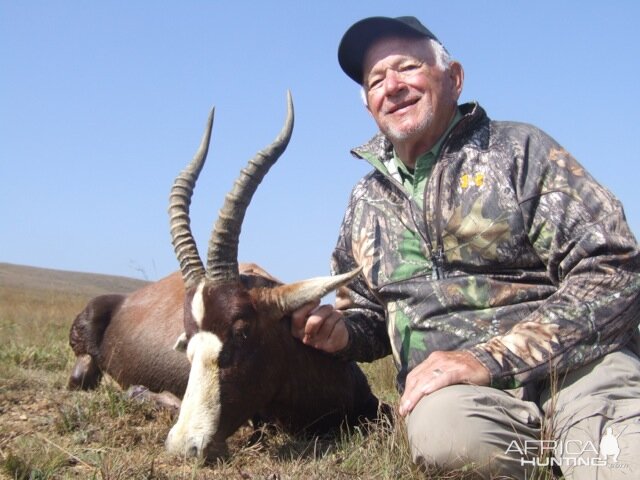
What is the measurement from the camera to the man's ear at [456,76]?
5.22 m

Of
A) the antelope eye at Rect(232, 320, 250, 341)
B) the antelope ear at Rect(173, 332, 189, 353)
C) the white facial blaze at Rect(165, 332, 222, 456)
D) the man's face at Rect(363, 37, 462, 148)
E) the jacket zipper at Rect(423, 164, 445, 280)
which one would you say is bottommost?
the white facial blaze at Rect(165, 332, 222, 456)

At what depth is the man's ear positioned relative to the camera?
522 centimetres

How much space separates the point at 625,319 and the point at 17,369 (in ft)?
18.5

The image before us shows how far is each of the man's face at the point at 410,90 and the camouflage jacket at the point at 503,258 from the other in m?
0.20

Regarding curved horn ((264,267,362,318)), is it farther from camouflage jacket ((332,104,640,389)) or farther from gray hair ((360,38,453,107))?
gray hair ((360,38,453,107))

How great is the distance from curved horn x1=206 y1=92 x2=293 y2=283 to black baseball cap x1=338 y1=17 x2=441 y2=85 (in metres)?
0.63

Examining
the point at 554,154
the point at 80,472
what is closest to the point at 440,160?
the point at 554,154

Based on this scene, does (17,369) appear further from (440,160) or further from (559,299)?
(559,299)

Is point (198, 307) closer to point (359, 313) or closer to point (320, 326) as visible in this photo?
point (320, 326)

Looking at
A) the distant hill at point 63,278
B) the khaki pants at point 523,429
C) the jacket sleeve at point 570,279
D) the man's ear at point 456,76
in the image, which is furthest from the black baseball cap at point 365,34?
the distant hill at point 63,278

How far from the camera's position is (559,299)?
13.2 feet

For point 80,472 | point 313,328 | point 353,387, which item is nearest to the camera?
point 80,472

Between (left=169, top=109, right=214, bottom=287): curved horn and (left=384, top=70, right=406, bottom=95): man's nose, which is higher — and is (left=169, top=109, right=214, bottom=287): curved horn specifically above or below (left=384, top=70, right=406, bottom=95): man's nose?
below

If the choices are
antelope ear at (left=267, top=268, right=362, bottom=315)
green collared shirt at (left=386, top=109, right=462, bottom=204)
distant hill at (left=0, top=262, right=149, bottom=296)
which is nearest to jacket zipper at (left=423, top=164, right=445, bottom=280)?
green collared shirt at (left=386, top=109, right=462, bottom=204)
